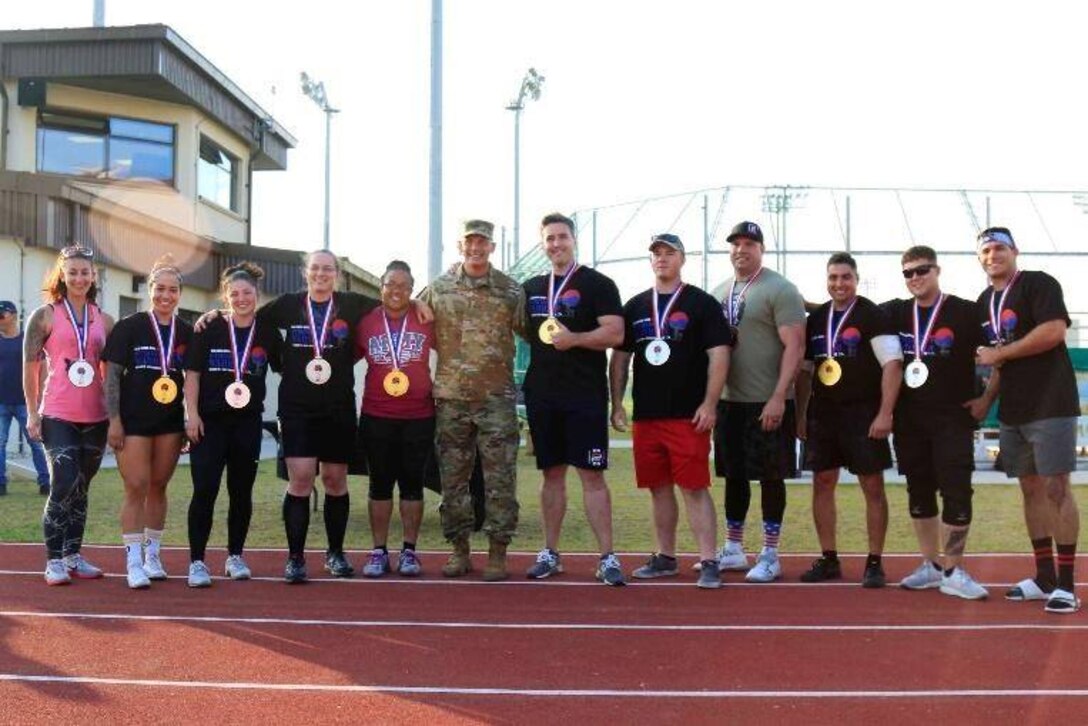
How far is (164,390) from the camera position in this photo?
6562 mm

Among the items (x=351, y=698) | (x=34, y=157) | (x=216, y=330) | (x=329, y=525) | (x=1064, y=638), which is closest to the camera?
(x=351, y=698)

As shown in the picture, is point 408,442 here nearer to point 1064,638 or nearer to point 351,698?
point 351,698

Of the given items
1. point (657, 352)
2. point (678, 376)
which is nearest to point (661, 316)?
point (657, 352)

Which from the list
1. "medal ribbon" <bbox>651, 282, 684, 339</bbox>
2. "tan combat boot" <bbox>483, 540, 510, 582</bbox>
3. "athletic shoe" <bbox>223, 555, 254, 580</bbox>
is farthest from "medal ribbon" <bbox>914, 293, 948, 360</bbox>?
"athletic shoe" <bbox>223, 555, 254, 580</bbox>

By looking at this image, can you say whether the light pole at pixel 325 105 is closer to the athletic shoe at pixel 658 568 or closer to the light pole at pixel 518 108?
the light pole at pixel 518 108

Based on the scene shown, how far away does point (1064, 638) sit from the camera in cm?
546

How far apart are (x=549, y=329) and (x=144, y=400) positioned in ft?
8.13

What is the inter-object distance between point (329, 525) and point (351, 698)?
2684 mm

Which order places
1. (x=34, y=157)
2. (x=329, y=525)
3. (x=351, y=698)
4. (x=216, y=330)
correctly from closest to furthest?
(x=351, y=698), (x=216, y=330), (x=329, y=525), (x=34, y=157)

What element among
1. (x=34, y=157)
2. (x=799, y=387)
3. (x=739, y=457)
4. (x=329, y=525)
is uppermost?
(x=34, y=157)

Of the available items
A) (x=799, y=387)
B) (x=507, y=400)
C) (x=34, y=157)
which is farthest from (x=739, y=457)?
(x=34, y=157)

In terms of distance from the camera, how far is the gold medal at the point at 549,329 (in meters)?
6.71

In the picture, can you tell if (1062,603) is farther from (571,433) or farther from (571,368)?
(571,368)

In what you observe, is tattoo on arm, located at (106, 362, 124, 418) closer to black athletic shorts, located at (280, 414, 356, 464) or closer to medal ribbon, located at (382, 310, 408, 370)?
black athletic shorts, located at (280, 414, 356, 464)
